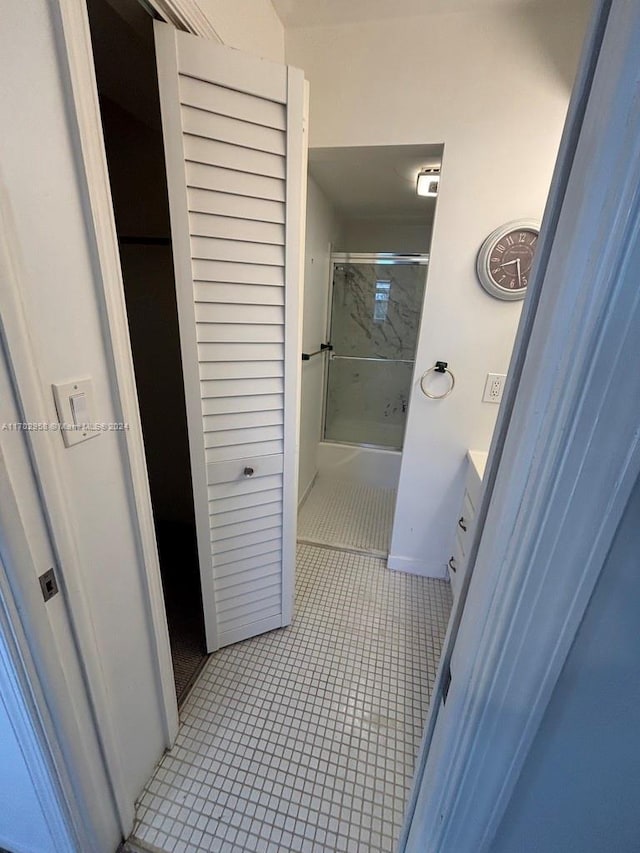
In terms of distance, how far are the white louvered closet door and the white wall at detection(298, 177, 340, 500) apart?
0.95 m

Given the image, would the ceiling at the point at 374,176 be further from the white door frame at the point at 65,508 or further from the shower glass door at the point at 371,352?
the white door frame at the point at 65,508

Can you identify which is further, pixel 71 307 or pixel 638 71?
pixel 71 307

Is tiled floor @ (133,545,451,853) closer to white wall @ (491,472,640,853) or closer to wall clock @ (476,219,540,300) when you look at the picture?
white wall @ (491,472,640,853)

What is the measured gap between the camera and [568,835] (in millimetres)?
536

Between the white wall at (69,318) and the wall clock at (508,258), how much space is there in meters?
1.45

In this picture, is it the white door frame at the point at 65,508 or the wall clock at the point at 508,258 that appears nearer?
the white door frame at the point at 65,508

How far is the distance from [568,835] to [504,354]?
4.98ft

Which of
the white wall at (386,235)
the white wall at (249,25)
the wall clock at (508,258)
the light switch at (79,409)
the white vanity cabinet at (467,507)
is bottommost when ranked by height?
the white vanity cabinet at (467,507)

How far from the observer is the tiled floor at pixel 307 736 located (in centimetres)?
101

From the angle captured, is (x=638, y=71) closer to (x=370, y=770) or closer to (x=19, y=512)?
(x=19, y=512)

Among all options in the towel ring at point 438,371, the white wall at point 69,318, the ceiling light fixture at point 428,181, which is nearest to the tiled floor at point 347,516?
the towel ring at point 438,371

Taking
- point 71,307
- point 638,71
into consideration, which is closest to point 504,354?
point 638,71

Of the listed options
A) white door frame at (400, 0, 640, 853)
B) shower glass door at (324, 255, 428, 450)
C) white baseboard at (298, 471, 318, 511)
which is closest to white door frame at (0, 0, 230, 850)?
white door frame at (400, 0, 640, 853)

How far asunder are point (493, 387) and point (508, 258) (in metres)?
0.56
